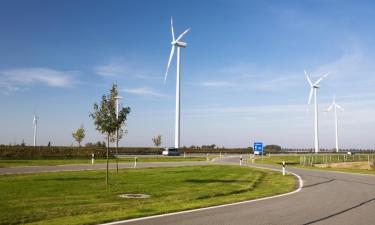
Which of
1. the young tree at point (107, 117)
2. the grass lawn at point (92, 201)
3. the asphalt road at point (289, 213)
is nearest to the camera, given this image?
the asphalt road at point (289, 213)

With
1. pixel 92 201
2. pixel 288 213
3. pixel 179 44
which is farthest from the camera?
pixel 179 44

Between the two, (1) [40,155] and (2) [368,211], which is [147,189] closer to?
(2) [368,211]

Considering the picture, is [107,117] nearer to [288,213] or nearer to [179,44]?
[288,213]

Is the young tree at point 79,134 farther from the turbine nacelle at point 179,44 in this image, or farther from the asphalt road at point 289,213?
the asphalt road at point 289,213

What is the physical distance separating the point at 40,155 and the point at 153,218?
158 feet

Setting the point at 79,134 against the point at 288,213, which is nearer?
the point at 288,213

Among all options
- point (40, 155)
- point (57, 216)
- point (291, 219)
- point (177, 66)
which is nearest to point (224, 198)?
point (291, 219)

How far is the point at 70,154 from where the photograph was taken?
2322 inches

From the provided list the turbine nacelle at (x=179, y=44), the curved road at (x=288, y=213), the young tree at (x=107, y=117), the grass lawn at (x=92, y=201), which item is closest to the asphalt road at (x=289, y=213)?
the curved road at (x=288, y=213)

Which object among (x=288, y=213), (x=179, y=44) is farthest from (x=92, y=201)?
(x=179, y=44)

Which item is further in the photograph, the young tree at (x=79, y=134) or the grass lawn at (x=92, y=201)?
the young tree at (x=79, y=134)

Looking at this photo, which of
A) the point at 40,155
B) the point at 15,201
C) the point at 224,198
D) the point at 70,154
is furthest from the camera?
the point at 70,154

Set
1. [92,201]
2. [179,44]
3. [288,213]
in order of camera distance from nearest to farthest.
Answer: [288,213] → [92,201] → [179,44]

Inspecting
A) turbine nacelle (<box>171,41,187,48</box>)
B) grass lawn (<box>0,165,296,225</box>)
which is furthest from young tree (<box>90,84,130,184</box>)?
turbine nacelle (<box>171,41,187,48</box>)
